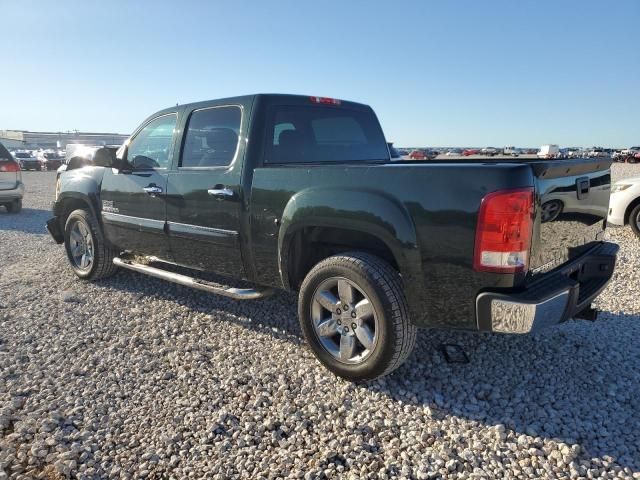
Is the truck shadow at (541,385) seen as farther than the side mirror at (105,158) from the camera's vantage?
No

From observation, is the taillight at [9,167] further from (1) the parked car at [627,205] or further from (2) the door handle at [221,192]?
(1) the parked car at [627,205]

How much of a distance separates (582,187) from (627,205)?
5.70 meters

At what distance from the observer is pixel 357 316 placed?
2941mm

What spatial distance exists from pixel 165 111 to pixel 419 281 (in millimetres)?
3050

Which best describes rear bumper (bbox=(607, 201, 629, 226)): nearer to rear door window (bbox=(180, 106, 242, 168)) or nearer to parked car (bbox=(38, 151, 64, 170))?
rear door window (bbox=(180, 106, 242, 168))

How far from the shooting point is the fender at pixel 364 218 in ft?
8.68

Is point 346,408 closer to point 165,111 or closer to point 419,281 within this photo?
point 419,281

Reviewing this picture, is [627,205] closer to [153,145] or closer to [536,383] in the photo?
[536,383]

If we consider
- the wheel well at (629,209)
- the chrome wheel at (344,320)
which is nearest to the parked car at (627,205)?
the wheel well at (629,209)

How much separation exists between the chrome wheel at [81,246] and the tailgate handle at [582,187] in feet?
15.5

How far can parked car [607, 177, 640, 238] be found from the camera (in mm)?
7434

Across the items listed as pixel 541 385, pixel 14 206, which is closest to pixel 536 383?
pixel 541 385

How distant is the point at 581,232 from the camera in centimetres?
301

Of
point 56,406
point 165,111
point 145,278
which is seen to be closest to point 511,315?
point 56,406
